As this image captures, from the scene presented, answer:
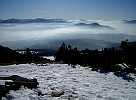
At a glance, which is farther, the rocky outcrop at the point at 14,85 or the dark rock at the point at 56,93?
the dark rock at the point at 56,93

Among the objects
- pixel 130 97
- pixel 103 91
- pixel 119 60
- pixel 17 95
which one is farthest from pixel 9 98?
pixel 119 60

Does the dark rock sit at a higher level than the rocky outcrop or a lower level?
lower

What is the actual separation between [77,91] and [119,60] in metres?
27.7

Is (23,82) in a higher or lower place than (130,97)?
higher

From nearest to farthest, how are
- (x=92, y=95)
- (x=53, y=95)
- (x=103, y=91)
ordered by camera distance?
(x=53, y=95)
(x=92, y=95)
(x=103, y=91)

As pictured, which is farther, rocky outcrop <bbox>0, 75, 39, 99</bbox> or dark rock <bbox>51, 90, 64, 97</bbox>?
dark rock <bbox>51, 90, 64, 97</bbox>

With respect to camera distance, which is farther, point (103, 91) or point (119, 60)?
point (119, 60)

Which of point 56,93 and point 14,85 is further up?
point 14,85

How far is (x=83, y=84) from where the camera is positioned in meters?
23.0

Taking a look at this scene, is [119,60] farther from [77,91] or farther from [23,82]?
[23,82]

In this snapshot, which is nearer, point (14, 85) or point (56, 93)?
point (14, 85)

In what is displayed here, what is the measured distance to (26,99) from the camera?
14.9m

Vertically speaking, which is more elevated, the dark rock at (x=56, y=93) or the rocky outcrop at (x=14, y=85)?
the rocky outcrop at (x=14, y=85)

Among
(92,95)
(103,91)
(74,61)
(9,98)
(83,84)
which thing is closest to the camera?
(9,98)
